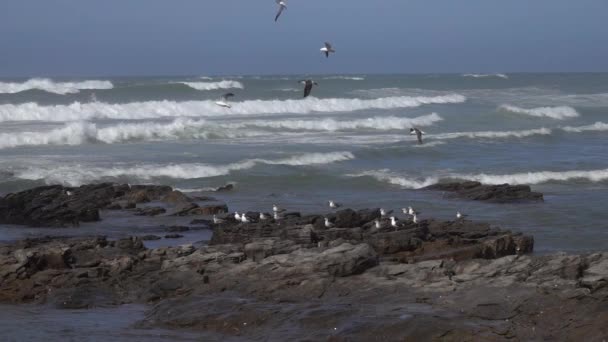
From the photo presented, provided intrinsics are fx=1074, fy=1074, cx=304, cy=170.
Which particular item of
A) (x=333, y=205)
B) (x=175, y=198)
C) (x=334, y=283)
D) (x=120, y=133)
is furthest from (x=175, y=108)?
(x=334, y=283)

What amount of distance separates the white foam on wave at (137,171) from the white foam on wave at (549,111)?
27867 mm

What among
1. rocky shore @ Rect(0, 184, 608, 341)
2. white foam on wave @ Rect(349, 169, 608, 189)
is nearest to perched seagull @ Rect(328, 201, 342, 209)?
rocky shore @ Rect(0, 184, 608, 341)

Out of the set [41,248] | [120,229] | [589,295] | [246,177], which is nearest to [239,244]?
[41,248]

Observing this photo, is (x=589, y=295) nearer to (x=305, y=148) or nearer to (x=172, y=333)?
(x=172, y=333)

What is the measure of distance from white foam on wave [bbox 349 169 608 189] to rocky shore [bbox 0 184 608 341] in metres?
10.4

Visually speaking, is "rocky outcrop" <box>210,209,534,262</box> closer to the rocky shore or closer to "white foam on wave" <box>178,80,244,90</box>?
the rocky shore

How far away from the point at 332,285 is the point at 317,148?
74.4 ft

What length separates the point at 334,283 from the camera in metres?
14.0

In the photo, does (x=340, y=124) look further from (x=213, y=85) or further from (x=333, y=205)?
(x=333, y=205)

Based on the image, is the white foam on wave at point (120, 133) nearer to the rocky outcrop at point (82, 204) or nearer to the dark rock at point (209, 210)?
the rocky outcrop at point (82, 204)

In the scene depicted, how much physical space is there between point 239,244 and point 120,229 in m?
4.39

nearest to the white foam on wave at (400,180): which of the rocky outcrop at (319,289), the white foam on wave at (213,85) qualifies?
the rocky outcrop at (319,289)

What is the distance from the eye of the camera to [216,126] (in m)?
44.0

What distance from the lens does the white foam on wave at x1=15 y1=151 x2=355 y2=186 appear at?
93.0ft
